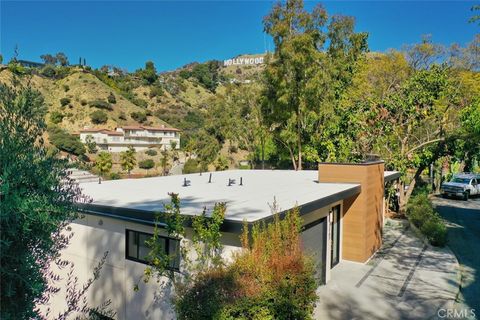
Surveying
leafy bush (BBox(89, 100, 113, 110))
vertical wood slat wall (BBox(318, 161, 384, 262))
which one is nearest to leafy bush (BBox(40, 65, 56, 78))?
leafy bush (BBox(89, 100, 113, 110))

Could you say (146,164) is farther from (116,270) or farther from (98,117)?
(116,270)

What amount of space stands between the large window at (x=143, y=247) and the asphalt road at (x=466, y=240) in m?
7.02

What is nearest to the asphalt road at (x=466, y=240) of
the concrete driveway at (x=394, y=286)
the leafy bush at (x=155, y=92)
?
the concrete driveway at (x=394, y=286)

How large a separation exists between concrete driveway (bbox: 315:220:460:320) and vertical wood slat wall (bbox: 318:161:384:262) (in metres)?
0.45

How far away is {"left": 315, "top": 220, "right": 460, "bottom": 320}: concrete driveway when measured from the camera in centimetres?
838

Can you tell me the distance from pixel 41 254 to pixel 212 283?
298 cm

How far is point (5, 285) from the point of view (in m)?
3.07

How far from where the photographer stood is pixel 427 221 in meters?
15.1

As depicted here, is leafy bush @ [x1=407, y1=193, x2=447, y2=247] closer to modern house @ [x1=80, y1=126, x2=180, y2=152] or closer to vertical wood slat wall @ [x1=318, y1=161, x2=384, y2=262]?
vertical wood slat wall @ [x1=318, y1=161, x2=384, y2=262]

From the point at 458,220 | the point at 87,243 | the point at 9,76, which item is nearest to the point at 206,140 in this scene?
the point at 458,220

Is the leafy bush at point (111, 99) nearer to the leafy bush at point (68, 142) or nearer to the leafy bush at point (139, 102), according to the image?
the leafy bush at point (139, 102)

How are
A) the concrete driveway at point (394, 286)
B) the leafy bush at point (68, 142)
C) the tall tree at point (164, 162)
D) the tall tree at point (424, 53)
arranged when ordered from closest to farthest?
the concrete driveway at point (394, 286)
the tall tree at point (424, 53)
the tall tree at point (164, 162)
the leafy bush at point (68, 142)

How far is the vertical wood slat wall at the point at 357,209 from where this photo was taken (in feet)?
39.0

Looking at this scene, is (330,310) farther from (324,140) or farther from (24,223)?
(324,140)
